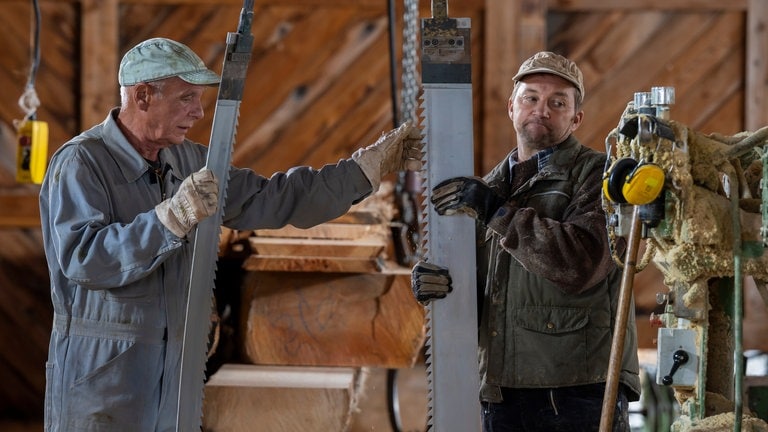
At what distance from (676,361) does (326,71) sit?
12.6 ft

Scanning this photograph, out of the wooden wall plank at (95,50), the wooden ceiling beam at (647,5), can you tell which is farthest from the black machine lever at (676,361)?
the wooden wall plank at (95,50)

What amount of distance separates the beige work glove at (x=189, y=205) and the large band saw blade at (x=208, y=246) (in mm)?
90

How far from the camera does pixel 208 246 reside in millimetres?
2268

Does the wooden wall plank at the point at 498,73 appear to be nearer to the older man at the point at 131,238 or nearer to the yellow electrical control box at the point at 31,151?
the yellow electrical control box at the point at 31,151

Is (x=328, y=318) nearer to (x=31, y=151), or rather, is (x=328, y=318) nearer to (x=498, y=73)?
(x=31, y=151)

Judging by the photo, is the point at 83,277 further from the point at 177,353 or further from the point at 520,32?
the point at 520,32

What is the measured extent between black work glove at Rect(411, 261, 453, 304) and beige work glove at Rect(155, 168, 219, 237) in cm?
51

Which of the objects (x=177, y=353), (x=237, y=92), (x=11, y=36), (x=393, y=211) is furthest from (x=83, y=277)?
(x=11, y=36)

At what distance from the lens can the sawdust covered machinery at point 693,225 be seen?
1869mm

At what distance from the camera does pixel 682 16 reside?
5.45m

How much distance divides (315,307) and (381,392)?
2.56 metres

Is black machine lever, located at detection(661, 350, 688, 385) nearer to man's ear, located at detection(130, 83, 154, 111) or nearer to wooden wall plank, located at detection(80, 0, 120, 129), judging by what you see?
man's ear, located at detection(130, 83, 154, 111)

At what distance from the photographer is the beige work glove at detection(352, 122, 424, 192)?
2.33 metres

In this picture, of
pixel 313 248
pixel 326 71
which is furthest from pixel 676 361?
pixel 326 71
